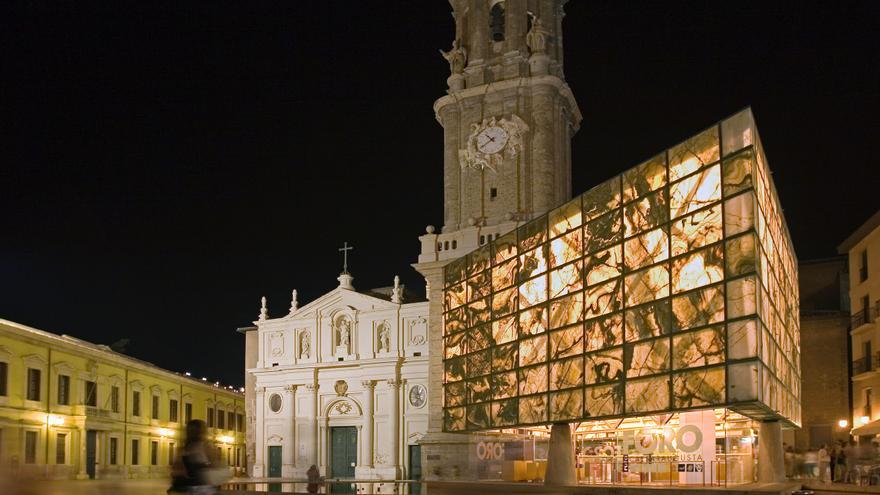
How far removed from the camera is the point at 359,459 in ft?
163

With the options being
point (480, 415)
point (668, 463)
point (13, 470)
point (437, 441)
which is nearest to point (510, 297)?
point (480, 415)

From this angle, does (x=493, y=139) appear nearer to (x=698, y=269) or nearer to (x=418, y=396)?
(x=418, y=396)

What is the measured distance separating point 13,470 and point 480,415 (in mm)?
22713

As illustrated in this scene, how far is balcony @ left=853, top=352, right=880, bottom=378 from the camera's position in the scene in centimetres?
3652

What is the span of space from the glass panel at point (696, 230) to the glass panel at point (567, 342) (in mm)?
4039

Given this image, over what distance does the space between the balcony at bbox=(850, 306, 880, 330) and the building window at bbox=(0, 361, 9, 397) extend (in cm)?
3207

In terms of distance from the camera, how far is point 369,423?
163 feet

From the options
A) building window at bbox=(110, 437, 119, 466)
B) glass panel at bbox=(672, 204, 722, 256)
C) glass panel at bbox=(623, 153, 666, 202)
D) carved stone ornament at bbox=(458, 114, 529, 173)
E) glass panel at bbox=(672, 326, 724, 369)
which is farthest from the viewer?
building window at bbox=(110, 437, 119, 466)

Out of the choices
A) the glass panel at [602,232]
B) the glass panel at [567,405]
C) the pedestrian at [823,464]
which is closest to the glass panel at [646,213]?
the glass panel at [602,232]

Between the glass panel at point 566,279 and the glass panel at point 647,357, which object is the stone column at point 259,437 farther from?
the glass panel at point 647,357

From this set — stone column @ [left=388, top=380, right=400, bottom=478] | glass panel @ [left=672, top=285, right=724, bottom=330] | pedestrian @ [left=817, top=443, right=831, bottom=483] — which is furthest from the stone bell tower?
glass panel @ [left=672, top=285, right=724, bottom=330]

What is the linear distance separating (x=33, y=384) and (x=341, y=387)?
1471 cm

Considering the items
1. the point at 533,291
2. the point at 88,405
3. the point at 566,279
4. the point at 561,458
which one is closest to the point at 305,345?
the point at 88,405

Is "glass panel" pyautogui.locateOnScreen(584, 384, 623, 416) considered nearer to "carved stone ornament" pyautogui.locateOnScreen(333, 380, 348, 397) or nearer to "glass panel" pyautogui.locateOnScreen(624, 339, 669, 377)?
"glass panel" pyautogui.locateOnScreen(624, 339, 669, 377)
